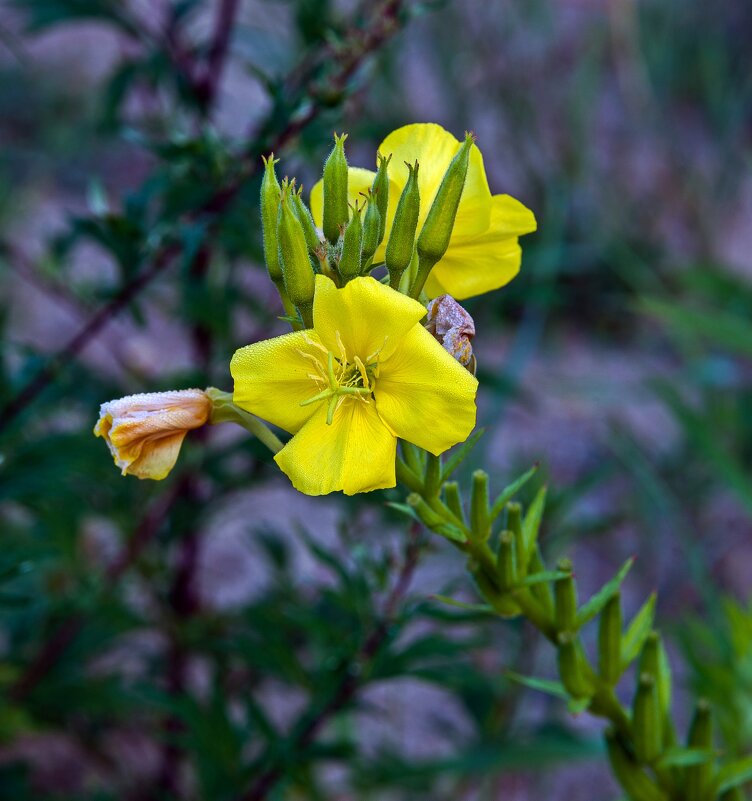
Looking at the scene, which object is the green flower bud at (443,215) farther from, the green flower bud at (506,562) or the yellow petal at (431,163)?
the green flower bud at (506,562)

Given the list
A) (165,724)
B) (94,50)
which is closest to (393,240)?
(165,724)

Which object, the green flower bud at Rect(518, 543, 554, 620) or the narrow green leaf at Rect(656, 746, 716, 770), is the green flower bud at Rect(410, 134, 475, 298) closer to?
the green flower bud at Rect(518, 543, 554, 620)

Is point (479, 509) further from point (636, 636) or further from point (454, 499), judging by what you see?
point (636, 636)

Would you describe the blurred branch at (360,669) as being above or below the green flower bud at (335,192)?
below

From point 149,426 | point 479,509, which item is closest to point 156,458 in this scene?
point 149,426

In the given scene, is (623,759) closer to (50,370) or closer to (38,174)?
(50,370)

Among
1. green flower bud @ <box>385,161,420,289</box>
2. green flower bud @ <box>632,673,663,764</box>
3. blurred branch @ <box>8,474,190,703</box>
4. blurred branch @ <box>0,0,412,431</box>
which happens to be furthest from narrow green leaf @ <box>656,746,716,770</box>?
blurred branch @ <box>8,474,190,703</box>

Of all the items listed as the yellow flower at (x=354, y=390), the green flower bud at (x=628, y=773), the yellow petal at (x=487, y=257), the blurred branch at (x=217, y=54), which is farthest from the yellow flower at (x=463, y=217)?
the blurred branch at (x=217, y=54)
